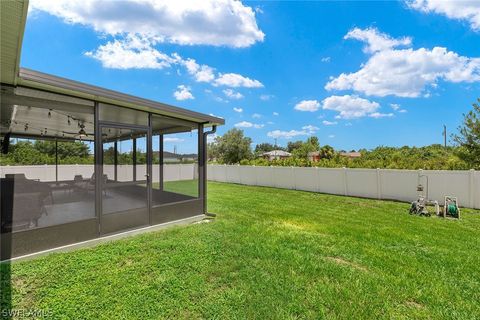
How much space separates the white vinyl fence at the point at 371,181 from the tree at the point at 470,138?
2.52 metres

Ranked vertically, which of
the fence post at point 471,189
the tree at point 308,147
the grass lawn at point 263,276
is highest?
the tree at point 308,147

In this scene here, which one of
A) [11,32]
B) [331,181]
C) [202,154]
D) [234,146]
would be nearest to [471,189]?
[331,181]

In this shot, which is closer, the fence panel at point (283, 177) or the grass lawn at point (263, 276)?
the grass lawn at point (263, 276)

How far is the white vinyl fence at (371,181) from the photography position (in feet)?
27.1

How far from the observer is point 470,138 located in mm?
10023

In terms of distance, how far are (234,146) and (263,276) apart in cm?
2896

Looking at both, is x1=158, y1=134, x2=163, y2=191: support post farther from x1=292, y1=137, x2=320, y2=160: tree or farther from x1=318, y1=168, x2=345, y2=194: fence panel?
x1=292, y1=137, x2=320, y2=160: tree

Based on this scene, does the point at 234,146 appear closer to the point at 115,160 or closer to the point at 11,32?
the point at 115,160

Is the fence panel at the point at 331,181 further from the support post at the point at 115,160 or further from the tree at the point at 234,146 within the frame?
the tree at the point at 234,146

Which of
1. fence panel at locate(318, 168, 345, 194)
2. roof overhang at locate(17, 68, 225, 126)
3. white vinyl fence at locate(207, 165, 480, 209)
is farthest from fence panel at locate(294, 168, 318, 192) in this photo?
roof overhang at locate(17, 68, 225, 126)

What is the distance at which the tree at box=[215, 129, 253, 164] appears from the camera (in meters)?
32.2

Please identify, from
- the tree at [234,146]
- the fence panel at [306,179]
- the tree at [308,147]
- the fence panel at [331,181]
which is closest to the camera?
the fence panel at [331,181]

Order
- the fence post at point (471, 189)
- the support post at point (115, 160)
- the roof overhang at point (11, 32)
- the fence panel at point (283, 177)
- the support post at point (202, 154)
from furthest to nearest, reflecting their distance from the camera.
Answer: the fence panel at point (283, 177), the fence post at point (471, 189), the support post at point (202, 154), the support post at point (115, 160), the roof overhang at point (11, 32)

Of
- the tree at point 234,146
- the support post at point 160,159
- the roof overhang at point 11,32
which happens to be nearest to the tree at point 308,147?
the tree at point 234,146
